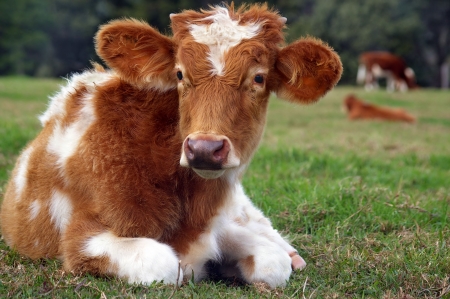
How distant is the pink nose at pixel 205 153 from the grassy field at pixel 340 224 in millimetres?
743

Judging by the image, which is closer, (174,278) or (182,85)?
(174,278)

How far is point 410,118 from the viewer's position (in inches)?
698

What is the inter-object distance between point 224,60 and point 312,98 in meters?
0.81

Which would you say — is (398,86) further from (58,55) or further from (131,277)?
(131,277)

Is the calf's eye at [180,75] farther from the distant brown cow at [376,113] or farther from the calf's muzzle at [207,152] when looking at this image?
the distant brown cow at [376,113]

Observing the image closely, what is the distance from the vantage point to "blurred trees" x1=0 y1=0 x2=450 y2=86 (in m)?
43.5

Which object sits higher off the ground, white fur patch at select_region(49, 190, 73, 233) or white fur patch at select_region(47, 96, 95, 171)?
white fur patch at select_region(47, 96, 95, 171)

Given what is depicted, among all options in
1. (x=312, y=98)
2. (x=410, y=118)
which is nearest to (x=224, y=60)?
(x=312, y=98)

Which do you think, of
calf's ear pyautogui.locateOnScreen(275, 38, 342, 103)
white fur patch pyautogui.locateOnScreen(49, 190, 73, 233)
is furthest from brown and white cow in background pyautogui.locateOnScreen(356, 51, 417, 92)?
white fur patch pyautogui.locateOnScreen(49, 190, 73, 233)

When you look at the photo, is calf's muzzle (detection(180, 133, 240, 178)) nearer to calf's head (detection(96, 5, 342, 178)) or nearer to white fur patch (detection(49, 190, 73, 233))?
calf's head (detection(96, 5, 342, 178))

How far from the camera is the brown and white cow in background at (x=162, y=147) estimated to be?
4.02m

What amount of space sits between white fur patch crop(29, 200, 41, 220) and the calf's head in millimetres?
1087

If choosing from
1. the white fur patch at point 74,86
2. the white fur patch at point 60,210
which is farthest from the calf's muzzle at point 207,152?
the white fur patch at point 74,86

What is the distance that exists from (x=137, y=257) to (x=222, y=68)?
4.19ft
